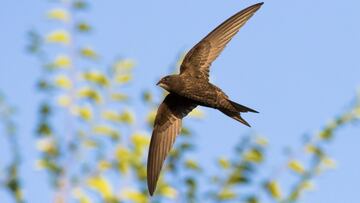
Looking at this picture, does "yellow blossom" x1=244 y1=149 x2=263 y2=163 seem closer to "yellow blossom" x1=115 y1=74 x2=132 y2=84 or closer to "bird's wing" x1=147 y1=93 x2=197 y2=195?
"bird's wing" x1=147 y1=93 x2=197 y2=195

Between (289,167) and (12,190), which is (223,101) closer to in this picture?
(289,167)

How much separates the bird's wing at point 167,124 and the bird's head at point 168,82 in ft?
1.24

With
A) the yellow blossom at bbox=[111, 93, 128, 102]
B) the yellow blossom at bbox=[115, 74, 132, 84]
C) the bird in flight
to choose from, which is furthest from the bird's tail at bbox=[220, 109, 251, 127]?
the yellow blossom at bbox=[115, 74, 132, 84]

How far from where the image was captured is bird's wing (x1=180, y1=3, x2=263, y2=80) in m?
8.23

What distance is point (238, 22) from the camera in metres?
8.38

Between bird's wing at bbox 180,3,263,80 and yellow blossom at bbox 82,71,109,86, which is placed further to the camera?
yellow blossom at bbox 82,71,109,86

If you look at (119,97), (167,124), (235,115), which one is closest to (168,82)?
(235,115)

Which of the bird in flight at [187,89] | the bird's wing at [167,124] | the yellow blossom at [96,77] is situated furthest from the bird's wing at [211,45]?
the yellow blossom at [96,77]

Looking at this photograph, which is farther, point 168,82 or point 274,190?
point 274,190

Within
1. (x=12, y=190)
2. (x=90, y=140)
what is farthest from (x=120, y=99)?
(x=12, y=190)

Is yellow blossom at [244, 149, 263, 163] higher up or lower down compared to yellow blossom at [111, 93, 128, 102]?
lower down

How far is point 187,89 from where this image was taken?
25.1 feet

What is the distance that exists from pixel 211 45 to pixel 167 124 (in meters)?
0.82

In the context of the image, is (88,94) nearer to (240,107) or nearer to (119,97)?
(119,97)
